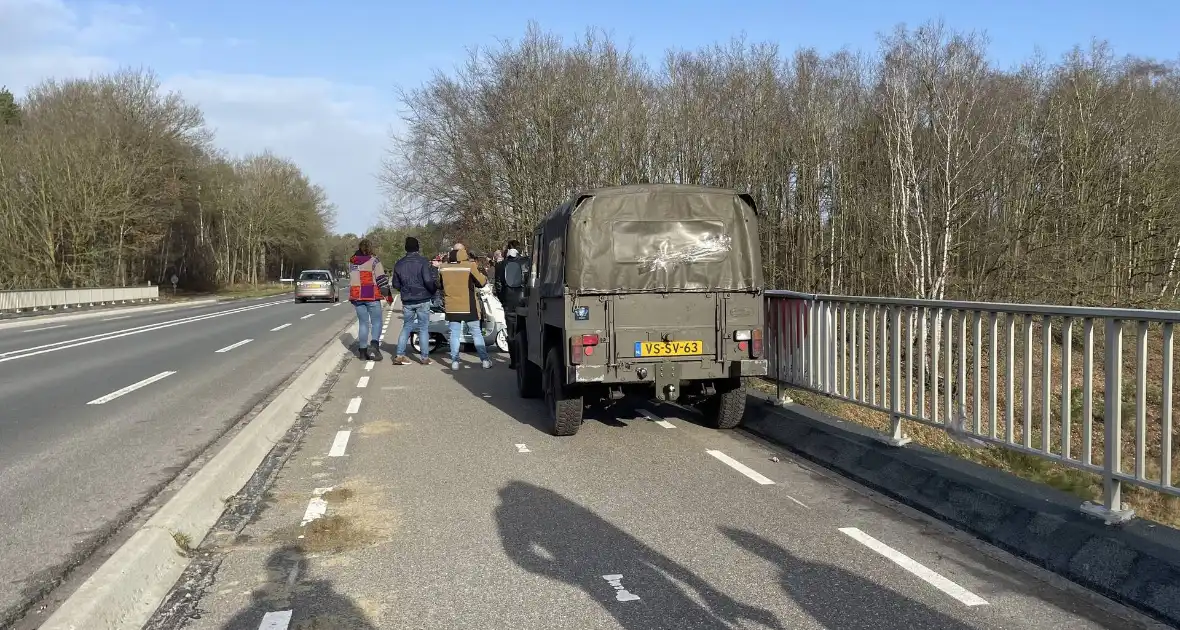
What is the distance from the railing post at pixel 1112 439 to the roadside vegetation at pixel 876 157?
1902cm

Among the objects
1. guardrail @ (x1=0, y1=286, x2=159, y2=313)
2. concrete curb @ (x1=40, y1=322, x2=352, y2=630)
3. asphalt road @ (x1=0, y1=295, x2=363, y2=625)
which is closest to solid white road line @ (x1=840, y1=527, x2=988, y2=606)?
concrete curb @ (x1=40, y1=322, x2=352, y2=630)

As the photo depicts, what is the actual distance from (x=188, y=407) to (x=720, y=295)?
6.32 meters

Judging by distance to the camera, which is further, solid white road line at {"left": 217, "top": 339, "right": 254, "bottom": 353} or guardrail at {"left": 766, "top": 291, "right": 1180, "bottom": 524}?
solid white road line at {"left": 217, "top": 339, "right": 254, "bottom": 353}

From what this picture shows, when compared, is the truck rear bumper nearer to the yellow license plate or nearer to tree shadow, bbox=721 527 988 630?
the yellow license plate

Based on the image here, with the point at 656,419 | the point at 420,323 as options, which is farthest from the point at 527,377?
the point at 420,323

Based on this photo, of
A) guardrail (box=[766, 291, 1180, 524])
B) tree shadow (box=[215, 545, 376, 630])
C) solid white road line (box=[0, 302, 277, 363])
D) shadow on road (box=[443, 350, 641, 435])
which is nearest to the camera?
tree shadow (box=[215, 545, 376, 630])

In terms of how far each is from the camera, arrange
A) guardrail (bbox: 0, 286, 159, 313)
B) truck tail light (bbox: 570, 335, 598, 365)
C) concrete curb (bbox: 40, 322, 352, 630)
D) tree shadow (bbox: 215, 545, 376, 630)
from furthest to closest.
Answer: guardrail (bbox: 0, 286, 159, 313) → truck tail light (bbox: 570, 335, 598, 365) → tree shadow (bbox: 215, 545, 376, 630) → concrete curb (bbox: 40, 322, 352, 630)

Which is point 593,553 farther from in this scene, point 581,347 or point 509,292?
point 509,292

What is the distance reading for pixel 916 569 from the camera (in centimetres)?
422

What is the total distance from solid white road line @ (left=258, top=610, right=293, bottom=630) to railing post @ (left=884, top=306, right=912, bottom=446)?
14.5 feet

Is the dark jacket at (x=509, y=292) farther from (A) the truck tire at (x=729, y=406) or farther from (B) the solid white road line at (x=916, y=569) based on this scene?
(B) the solid white road line at (x=916, y=569)

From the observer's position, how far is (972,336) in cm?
561

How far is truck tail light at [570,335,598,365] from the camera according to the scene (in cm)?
727

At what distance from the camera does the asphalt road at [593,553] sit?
12.1ft
